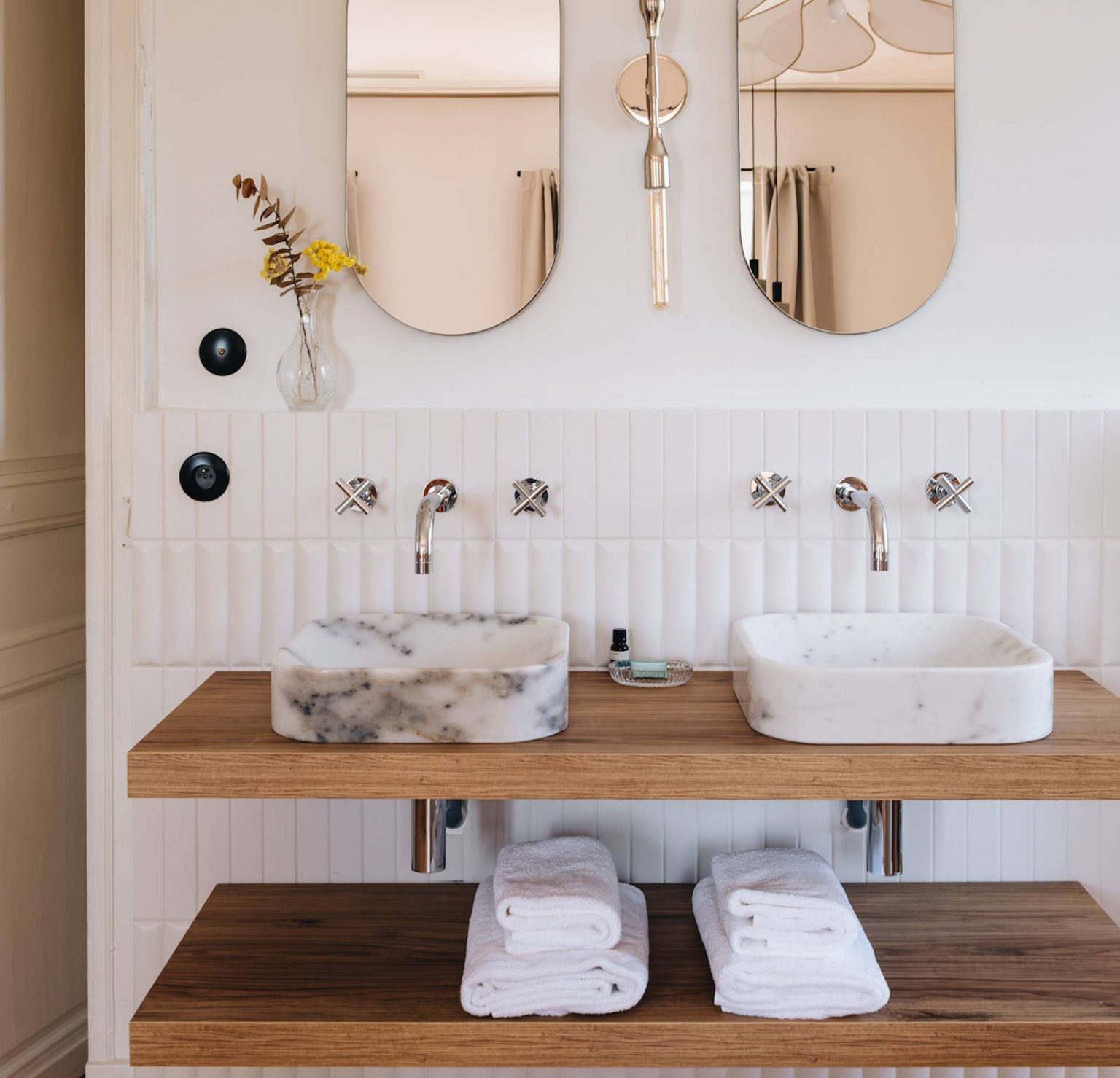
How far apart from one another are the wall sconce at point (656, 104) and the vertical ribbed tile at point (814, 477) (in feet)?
1.04

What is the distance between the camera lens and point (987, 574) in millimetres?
1690

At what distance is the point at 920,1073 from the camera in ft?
5.52

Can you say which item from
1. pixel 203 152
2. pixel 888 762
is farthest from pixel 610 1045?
pixel 203 152

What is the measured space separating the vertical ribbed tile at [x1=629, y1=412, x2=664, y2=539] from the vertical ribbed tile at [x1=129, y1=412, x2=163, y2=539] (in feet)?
2.49

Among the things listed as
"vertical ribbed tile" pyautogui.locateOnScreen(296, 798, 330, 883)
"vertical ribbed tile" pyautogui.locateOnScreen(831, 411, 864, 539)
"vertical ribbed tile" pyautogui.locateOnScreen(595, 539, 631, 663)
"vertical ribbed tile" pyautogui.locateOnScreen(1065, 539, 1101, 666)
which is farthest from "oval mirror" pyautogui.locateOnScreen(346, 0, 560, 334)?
"vertical ribbed tile" pyautogui.locateOnScreen(1065, 539, 1101, 666)

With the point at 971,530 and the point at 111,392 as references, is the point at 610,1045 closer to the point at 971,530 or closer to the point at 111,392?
the point at 971,530

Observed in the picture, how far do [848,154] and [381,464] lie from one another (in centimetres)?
92

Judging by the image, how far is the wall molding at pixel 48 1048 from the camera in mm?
1813

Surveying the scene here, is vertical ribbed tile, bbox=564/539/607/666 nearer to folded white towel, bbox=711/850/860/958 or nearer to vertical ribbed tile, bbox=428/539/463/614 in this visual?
vertical ribbed tile, bbox=428/539/463/614

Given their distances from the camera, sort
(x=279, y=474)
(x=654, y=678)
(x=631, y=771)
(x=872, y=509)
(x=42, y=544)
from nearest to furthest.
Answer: (x=631, y=771) < (x=872, y=509) < (x=654, y=678) < (x=279, y=474) < (x=42, y=544)

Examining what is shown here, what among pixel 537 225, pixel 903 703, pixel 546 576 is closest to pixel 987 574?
pixel 903 703

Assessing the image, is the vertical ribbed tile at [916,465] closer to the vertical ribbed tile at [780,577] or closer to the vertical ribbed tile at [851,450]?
the vertical ribbed tile at [851,450]

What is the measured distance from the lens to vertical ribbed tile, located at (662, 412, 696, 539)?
1690 millimetres

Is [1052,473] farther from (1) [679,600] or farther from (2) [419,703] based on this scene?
(2) [419,703]
